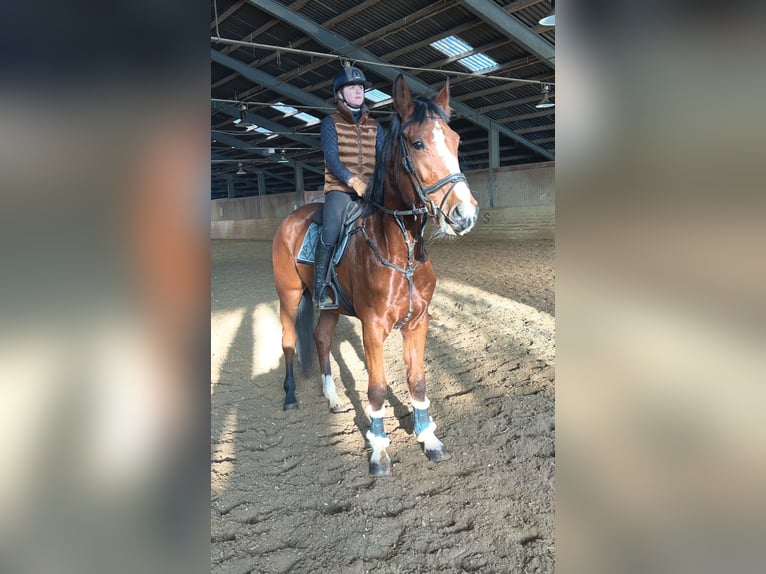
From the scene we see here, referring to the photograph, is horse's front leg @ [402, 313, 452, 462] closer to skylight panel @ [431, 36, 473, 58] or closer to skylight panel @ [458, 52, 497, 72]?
skylight panel @ [431, 36, 473, 58]

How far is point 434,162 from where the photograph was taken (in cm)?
201

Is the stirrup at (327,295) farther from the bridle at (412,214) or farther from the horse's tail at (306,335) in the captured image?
the horse's tail at (306,335)

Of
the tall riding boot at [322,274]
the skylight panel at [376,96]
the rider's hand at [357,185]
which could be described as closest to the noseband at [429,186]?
the rider's hand at [357,185]

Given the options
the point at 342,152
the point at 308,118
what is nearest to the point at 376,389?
the point at 342,152

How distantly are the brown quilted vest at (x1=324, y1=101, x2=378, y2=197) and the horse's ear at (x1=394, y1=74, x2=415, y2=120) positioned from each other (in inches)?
28.1

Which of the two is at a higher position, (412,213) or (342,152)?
(342,152)

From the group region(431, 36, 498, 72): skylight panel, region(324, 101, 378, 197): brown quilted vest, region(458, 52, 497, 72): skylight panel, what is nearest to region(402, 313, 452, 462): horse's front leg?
region(324, 101, 378, 197): brown quilted vest

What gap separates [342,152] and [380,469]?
1.86m

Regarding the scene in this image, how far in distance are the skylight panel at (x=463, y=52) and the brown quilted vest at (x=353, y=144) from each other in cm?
749

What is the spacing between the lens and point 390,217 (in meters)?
2.38

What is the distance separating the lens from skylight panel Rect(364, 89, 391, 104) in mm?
12094

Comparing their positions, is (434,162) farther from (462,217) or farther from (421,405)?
(421,405)
